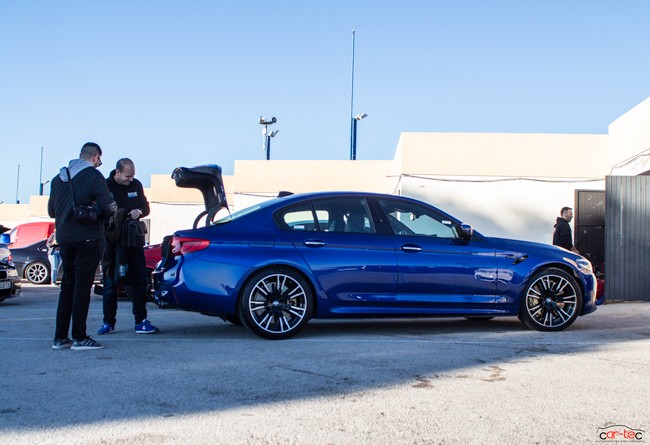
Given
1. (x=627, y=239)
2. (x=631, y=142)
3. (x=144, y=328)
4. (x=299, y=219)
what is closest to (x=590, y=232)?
(x=631, y=142)

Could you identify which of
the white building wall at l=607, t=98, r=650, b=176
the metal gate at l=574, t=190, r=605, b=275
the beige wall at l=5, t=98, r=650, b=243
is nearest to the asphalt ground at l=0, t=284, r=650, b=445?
the white building wall at l=607, t=98, r=650, b=176

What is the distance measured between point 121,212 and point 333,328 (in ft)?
7.94

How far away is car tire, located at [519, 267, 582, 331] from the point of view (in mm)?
7723

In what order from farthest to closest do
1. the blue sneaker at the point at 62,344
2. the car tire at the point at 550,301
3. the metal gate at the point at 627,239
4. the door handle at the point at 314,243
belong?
1. the metal gate at the point at 627,239
2. the car tire at the point at 550,301
3. the door handle at the point at 314,243
4. the blue sneaker at the point at 62,344

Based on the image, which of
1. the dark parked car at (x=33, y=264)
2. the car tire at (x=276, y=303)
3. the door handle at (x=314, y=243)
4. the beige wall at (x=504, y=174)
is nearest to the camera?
the car tire at (x=276, y=303)

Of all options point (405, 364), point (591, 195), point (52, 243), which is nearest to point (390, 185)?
point (591, 195)

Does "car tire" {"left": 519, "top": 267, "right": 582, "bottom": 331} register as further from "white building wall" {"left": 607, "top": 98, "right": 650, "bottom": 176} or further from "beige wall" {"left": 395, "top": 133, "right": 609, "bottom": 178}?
"beige wall" {"left": 395, "top": 133, "right": 609, "bottom": 178}

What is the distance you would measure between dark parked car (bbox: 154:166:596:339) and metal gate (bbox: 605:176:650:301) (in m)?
5.60

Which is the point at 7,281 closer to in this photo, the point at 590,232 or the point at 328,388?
the point at 328,388

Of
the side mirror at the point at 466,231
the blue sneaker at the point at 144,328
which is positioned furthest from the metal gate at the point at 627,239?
the blue sneaker at the point at 144,328

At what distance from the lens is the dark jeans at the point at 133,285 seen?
738 cm

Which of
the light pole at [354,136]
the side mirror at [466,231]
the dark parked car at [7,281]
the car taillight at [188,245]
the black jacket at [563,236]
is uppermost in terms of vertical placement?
the light pole at [354,136]

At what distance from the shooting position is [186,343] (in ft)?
22.3

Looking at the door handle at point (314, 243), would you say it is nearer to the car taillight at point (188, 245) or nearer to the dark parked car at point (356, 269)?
the dark parked car at point (356, 269)
